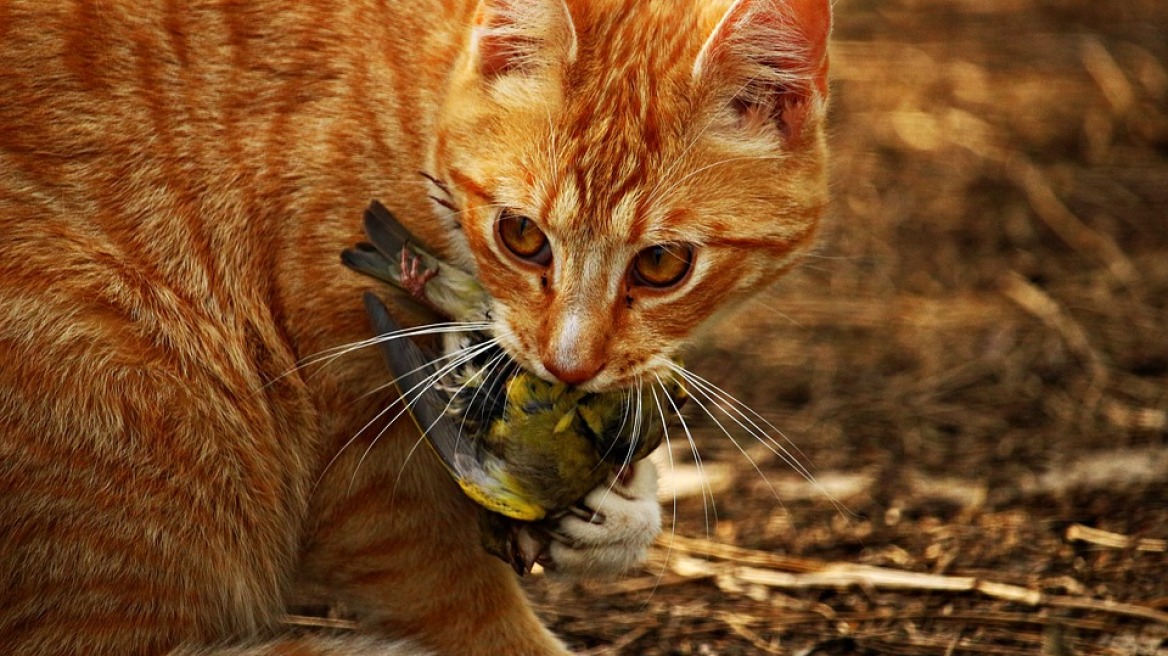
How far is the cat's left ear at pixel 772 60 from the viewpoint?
2.93m

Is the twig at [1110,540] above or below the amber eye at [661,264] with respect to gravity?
below

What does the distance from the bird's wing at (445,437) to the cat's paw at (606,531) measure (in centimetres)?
13

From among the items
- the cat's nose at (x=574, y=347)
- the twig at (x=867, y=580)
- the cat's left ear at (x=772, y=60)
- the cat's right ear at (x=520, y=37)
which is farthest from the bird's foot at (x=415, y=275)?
the twig at (x=867, y=580)

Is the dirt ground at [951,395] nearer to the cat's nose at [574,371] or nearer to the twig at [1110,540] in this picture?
the twig at [1110,540]

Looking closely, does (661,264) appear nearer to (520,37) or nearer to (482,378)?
(482,378)

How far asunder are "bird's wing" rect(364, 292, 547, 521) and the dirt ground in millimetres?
594

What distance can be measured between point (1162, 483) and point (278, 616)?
2.94 m

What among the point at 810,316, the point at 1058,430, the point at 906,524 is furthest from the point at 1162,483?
the point at 810,316

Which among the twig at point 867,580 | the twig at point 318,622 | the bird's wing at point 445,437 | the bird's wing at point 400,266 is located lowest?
the twig at point 318,622

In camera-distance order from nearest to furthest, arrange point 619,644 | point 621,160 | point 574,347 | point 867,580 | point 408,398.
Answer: point 574,347 < point 621,160 < point 408,398 < point 619,644 < point 867,580

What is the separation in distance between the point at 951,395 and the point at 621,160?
2648 millimetres

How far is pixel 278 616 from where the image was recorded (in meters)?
3.44

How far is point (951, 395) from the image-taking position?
5176mm

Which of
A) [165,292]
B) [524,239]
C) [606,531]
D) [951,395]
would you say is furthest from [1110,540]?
[165,292]
